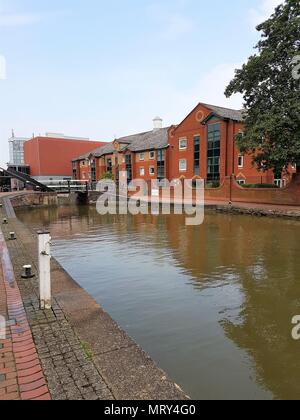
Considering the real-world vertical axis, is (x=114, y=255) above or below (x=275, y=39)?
below

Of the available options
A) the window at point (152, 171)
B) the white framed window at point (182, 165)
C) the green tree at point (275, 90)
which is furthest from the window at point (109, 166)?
the green tree at point (275, 90)

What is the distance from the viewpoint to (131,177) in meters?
44.5

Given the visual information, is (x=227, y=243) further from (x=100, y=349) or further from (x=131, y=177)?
(x=131, y=177)

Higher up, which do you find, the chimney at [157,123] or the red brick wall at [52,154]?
the chimney at [157,123]

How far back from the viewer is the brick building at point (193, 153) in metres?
30.7

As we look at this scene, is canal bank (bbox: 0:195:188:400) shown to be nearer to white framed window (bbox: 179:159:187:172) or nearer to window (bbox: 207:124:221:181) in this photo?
window (bbox: 207:124:221:181)

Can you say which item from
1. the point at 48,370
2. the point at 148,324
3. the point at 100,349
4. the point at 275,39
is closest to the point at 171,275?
the point at 148,324

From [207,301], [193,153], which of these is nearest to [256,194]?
[193,153]

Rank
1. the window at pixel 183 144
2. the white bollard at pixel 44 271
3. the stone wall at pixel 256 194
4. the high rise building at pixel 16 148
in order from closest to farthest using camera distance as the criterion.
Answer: the white bollard at pixel 44 271, the stone wall at pixel 256 194, the window at pixel 183 144, the high rise building at pixel 16 148

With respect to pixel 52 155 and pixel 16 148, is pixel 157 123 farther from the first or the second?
pixel 16 148

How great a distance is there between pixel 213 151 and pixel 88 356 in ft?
102

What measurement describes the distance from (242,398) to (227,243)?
26.5ft

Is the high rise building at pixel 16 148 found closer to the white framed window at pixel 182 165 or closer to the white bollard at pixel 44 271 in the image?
the white framed window at pixel 182 165

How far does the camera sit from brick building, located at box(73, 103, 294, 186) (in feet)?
101
